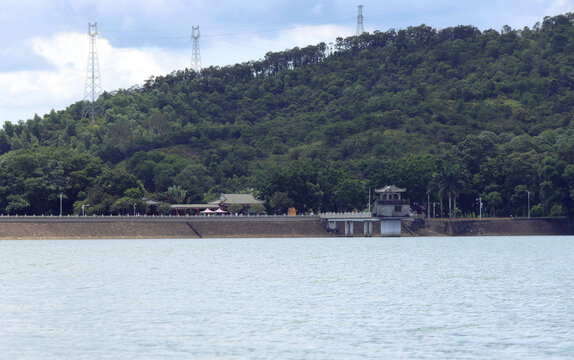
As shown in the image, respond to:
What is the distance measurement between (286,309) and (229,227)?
118821 millimetres

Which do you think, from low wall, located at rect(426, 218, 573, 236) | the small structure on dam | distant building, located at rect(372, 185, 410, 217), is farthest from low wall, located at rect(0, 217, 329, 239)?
low wall, located at rect(426, 218, 573, 236)

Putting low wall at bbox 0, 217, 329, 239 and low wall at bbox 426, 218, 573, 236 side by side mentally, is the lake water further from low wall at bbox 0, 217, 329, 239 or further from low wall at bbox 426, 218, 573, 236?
low wall at bbox 426, 218, 573, 236

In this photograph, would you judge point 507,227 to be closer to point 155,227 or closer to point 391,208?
point 391,208

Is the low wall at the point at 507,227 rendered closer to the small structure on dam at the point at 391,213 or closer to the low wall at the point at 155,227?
the small structure on dam at the point at 391,213

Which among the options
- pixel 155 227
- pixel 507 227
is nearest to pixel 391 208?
→ pixel 507 227

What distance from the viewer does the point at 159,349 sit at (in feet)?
132

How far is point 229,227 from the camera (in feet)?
566

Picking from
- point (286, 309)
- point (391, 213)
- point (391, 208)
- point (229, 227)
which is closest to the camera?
point (286, 309)

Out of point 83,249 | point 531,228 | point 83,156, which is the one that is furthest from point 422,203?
point 83,249

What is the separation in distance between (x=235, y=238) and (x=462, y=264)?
277 ft

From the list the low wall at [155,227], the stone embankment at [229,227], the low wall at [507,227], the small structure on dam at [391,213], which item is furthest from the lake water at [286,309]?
the low wall at [507,227]

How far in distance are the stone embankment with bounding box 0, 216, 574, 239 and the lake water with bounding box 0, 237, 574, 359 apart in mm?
62802

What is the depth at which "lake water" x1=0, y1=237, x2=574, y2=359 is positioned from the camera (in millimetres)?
40562

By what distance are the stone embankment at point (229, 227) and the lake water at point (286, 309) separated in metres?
62.8
